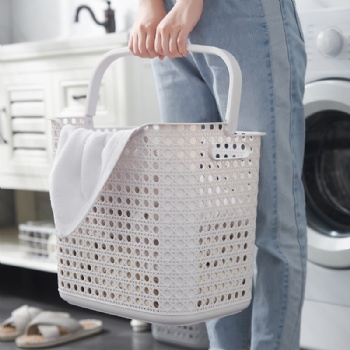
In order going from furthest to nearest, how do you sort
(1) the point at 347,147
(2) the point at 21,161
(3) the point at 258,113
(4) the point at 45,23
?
1. (4) the point at 45,23
2. (2) the point at 21,161
3. (1) the point at 347,147
4. (3) the point at 258,113

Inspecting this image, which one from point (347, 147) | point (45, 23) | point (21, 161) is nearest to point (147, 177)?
point (347, 147)

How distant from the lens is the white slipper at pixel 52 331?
A: 2.09m

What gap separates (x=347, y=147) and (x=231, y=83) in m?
0.81

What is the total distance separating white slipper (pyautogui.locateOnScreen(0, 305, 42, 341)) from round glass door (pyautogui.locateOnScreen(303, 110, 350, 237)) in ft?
3.00

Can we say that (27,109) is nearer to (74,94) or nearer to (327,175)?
(74,94)

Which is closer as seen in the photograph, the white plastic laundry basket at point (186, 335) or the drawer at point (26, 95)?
the white plastic laundry basket at point (186, 335)

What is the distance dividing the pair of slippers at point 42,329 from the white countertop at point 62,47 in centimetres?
84

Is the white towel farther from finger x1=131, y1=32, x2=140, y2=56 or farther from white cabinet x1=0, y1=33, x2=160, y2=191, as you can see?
white cabinet x1=0, y1=33, x2=160, y2=191

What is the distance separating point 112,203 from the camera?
122 centimetres

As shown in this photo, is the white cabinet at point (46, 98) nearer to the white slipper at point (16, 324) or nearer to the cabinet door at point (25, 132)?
the cabinet door at point (25, 132)

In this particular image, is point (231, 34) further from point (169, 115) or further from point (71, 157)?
point (71, 157)

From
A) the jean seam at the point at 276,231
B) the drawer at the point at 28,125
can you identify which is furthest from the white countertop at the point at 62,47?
the jean seam at the point at 276,231

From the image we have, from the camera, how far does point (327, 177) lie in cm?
196

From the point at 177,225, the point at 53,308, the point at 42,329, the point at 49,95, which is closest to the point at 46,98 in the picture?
the point at 49,95
